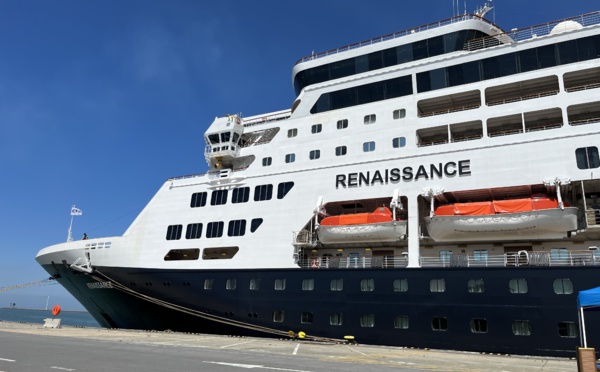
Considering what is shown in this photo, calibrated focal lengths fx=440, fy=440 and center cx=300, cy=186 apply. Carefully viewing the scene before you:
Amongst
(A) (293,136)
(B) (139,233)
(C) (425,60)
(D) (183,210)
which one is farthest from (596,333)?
(B) (139,233)

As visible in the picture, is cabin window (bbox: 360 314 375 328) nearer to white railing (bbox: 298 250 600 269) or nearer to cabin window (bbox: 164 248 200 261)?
white railing (bbox: 298 250 600 269)

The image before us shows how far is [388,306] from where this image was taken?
16344mm

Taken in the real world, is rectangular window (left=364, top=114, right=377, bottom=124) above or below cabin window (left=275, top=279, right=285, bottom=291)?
above

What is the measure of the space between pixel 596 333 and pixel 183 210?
1794 centimetres

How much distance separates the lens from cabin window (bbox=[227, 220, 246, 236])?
2065cm

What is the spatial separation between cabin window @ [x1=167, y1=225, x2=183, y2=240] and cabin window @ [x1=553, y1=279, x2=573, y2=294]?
53.7 ft

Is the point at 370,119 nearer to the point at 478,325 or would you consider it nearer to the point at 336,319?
the point at 336,319

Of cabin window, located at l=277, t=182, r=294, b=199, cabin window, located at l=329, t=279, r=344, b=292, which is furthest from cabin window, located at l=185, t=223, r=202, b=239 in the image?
cabin window, located at l=329, t=279, r=344, b=292

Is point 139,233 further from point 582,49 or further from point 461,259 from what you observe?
point 582,49

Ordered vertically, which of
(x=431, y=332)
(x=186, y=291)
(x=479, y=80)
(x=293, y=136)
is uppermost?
(x=479, y=80)

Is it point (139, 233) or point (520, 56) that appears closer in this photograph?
point (520, 56)

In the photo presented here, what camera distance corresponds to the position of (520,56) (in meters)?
18.3

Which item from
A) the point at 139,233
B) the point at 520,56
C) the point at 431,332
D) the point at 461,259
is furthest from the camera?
the point at 139,233

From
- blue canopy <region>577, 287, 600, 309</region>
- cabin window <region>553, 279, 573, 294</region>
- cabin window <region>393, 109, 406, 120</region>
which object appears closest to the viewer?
blue canopy <region>577, 287, 600, 309</region>
